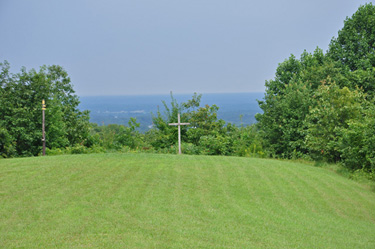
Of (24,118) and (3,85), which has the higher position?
(3,85)

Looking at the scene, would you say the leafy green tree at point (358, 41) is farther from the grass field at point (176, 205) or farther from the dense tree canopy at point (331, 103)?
the grass field at point (176, 205)

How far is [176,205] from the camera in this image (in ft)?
29.8

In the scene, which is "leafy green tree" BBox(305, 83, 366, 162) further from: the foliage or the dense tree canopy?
the foliage

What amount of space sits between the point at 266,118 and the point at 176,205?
17.0 m

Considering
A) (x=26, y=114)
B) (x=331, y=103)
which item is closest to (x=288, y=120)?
(x=331, y=103)

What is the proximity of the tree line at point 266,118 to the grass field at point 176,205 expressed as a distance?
523cm

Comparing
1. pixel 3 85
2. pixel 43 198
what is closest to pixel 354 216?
pixel 43 198

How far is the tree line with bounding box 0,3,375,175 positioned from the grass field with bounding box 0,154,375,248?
5228mm

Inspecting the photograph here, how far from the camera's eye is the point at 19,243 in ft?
20.6

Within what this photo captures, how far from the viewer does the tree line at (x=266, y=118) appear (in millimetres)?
19292

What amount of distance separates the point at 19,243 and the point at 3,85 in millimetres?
23087

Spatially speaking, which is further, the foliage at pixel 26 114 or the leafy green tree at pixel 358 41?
the leafy green tree at pixel 358 41

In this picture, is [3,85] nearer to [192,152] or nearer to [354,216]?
[192,152]

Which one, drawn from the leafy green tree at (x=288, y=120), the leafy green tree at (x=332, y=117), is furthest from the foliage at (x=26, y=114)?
the leafy green tree at (x=332, y=117)
